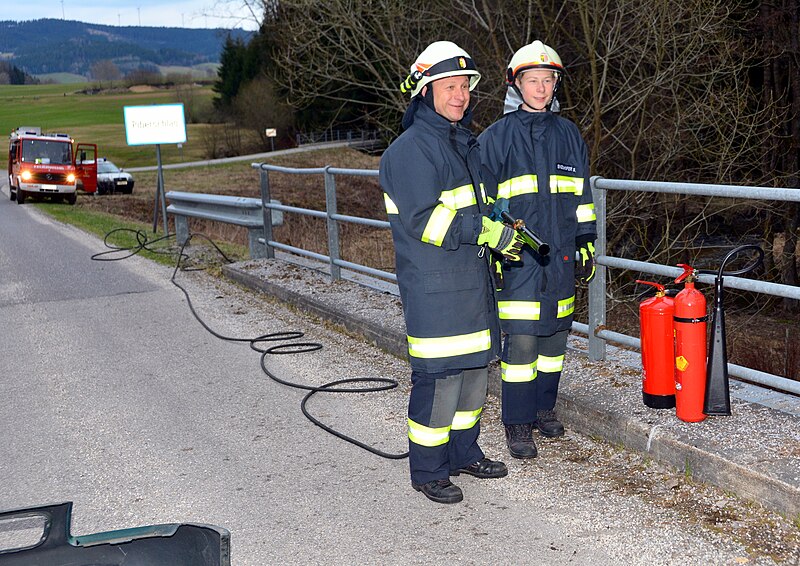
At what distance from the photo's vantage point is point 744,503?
399 cm

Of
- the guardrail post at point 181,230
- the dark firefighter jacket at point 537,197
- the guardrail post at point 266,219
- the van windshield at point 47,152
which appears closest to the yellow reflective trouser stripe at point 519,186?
the dark firefighter jacket at point 537,197

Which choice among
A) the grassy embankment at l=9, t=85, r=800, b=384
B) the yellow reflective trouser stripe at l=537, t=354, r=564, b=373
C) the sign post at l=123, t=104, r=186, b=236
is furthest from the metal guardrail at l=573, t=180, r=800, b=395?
the sign post at l=123, t=104, r=186, b=236

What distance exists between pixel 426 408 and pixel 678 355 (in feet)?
4.15

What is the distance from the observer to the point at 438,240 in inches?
161

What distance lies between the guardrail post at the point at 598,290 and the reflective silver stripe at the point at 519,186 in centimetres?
90

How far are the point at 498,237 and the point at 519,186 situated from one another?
A: 0.68m

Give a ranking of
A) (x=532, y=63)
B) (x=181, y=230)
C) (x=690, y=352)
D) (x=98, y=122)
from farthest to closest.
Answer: (x=98, y=122)
(x=181, y=230)
(x=532, y=63)
(x=690, y=352)

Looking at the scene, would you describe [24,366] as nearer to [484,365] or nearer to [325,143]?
[484,365]

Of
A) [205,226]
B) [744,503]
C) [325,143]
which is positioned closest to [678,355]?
[744,503]

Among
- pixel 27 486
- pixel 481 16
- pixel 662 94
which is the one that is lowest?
pixel 27 486

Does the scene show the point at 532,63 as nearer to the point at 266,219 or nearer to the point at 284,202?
the point at 266,219

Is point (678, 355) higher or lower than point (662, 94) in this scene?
lower

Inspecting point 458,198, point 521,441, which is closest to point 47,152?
point 521,441

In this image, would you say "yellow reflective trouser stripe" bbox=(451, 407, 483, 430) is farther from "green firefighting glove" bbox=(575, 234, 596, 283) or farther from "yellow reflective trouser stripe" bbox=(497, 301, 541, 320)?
"green firefighting glove" bbox=(575, 234, 596, 283)
